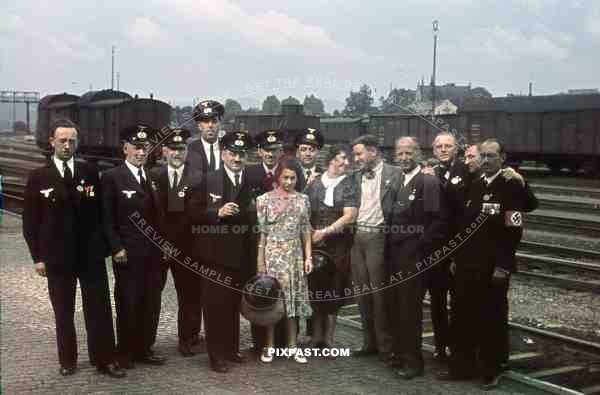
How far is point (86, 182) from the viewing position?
627 centimetres

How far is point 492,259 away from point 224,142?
8.27 feet

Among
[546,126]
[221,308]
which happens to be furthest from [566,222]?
[546,126]

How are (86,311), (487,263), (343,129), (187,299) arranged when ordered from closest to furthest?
1. (487,263)
2. (86,311)
3. (187,299)
4. (343,129)

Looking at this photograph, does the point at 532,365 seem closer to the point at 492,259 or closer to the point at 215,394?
the point at 492,259

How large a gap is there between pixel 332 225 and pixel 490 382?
1.92 meters

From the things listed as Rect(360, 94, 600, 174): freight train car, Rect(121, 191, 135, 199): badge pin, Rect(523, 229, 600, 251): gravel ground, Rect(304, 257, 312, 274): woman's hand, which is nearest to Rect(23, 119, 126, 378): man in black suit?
Rect(121, 191, 135, 199): badge pin

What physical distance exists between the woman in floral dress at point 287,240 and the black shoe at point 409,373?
89 cm

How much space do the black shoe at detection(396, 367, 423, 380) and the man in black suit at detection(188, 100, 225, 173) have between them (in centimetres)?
255

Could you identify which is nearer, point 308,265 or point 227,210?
point 227,210

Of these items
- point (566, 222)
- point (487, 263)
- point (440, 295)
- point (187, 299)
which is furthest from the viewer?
point (566, 222)

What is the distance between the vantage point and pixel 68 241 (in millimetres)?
6109

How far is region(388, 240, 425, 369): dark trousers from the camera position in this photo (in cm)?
643

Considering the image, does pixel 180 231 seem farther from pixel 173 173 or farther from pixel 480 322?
pixel 480 322

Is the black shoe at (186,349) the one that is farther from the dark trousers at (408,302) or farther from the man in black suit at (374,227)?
the dark trousers at (408,302)
